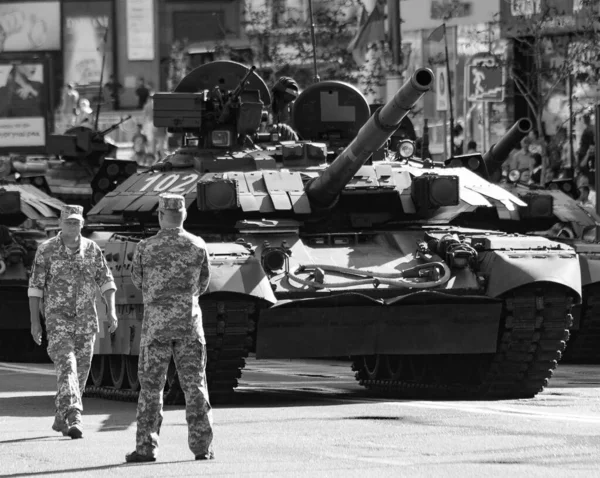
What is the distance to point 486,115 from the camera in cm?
4122

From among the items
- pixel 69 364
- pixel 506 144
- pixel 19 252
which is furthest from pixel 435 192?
pixel 19 252

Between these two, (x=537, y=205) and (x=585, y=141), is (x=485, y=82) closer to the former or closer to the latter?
(x=585, y=141)

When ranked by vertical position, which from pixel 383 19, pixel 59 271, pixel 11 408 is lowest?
pixel 11 408

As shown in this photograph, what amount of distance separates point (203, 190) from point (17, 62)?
3792 cm

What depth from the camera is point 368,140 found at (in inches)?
651

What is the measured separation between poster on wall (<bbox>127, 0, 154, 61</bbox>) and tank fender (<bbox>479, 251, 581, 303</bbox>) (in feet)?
120

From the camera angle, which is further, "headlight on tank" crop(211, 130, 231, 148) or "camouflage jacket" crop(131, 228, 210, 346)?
"headlight on tank" crop(211, 130, 231, 148)

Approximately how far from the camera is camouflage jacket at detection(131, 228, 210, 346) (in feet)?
39.4

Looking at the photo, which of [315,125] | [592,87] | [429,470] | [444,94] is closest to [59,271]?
[429,470]

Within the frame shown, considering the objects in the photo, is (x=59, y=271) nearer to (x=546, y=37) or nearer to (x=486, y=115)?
(x=546, y=37)

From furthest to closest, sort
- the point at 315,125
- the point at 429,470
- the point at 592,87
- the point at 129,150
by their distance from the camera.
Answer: the point at 129,150 → the point at 592,87 → the point at 315,125 → the point at 429,470

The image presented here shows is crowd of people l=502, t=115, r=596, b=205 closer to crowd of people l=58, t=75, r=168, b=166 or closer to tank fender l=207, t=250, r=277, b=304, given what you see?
tank fender l=207, t=250, r=277, b=304

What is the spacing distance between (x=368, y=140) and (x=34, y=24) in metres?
38.4

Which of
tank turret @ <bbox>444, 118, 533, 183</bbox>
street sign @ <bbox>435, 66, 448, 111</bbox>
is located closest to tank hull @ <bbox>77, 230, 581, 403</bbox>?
tank turret @ <bbox>444, 118, 533, 183</bbox>
